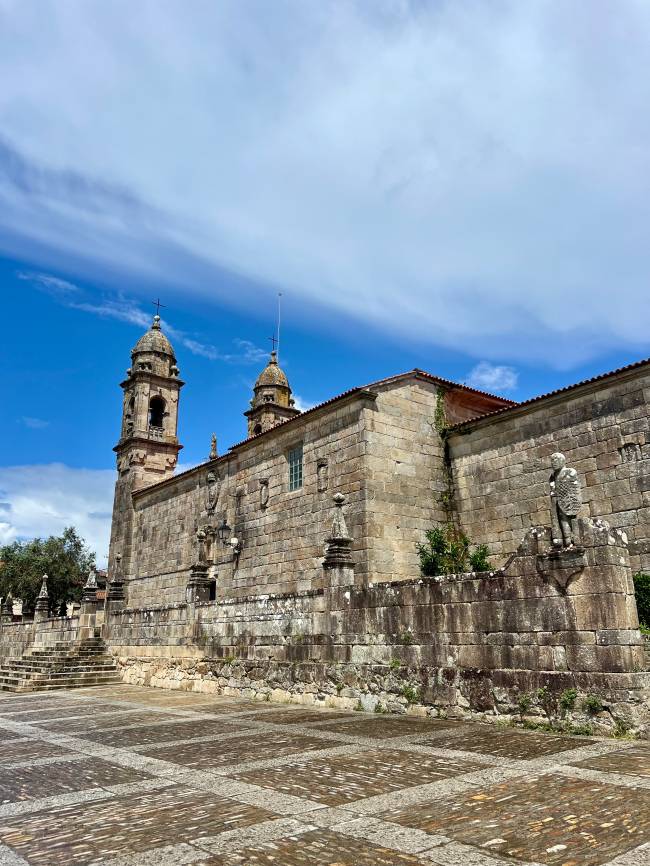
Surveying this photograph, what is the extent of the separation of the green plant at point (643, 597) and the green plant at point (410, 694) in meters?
4.57

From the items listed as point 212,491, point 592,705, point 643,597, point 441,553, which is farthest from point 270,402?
point 592,705

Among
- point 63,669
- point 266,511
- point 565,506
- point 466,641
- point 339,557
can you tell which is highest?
point 266,511

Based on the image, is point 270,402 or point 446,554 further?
point 270,402

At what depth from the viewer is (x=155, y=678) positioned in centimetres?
1780

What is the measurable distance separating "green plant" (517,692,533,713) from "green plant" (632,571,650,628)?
13.9 ft

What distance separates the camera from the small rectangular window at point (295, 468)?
1880cm

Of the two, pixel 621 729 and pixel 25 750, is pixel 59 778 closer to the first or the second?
pixel 25 750

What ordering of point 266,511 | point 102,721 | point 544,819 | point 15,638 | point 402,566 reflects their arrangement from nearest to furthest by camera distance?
point 544,819 → point 102,721 → point 402,566 → point 266,511 → point 15,638

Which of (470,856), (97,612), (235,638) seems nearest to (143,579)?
(97,612)

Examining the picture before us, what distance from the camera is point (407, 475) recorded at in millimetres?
16750

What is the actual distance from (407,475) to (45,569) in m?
34.1

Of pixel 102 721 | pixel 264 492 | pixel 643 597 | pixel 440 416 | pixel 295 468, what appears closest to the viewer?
pixel 102 721

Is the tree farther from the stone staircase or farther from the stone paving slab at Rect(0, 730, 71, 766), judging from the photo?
the stone paving slab at Rect(0, 730, 71, 766)

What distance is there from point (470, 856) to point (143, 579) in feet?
83.6
